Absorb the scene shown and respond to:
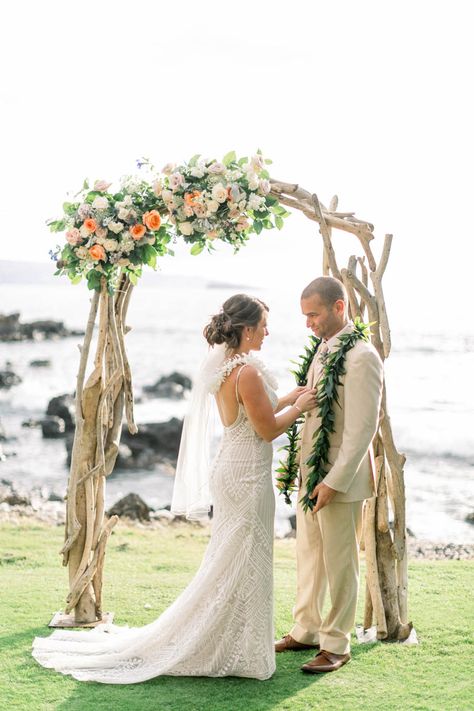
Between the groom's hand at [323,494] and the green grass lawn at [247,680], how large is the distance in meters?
0.92

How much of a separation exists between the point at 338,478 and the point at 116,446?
1.70 meters

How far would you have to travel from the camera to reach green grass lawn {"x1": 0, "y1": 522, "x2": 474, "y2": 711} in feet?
13.9

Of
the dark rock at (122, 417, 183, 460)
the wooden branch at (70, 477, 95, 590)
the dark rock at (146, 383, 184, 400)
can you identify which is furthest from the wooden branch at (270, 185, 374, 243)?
the dark rock at (146, 383, 184, 400)

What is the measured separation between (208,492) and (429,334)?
4502 cm

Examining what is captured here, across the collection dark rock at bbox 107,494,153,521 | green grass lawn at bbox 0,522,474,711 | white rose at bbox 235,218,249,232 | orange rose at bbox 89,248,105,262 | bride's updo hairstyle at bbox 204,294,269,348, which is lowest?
green grass lawn at bbox 0,522,474,711

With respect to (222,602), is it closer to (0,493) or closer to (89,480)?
(89,480)

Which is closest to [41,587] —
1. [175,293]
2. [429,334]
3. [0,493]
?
[0,493]

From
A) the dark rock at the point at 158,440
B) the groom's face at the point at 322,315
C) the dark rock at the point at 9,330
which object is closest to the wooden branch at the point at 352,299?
the groom's face at the point at 322,315

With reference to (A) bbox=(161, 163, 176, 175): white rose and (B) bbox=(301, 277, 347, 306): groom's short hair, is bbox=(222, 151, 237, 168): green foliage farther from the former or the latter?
(B) bbox=(301, 277, 347, 306): groom's short hair

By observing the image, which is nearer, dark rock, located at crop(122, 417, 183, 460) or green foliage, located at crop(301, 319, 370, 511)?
green foliage, located at crop(301, 319, 370, 511)

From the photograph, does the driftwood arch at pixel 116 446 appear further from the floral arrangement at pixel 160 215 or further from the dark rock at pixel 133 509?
the dark rock at pixel 133 509

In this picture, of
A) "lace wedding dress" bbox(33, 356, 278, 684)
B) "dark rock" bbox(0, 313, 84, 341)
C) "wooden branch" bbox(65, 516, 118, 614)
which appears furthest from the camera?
"dark rock" bbox(0, 313, 84, 341)

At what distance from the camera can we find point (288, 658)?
4793mm

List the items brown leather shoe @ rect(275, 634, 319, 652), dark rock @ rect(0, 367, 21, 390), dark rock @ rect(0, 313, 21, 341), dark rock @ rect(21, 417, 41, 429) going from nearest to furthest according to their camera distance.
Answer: brown leather shoe @ rect(275, 634, 319, 652) < dark rock @ rect(21, 417, 41, 429) < dark rock @ rect(0, 367, 21, 390) < dark rock @ rect(0, 313, 21, 341)
